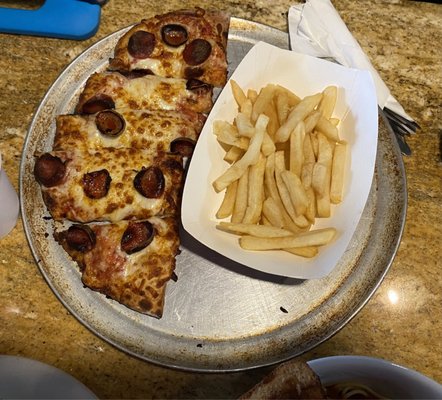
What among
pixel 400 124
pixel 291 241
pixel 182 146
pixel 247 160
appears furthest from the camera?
pixel 400 124

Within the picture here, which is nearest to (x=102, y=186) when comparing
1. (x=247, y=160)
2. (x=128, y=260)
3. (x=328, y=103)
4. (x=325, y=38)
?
(x=128, y=260)

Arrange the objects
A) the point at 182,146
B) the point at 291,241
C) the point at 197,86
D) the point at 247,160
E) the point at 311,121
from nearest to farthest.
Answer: the point at 291,241 → the point at 247,160 → the point at 311,121 → the point at 182,146 → the point at 197,86

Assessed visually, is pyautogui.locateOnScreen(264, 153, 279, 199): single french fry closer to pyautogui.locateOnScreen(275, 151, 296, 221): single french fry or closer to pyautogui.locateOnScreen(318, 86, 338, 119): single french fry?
pyautogui.locateOnScreen(275, 151, 296, 221): single french fry

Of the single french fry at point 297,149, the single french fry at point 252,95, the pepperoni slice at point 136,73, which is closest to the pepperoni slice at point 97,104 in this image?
the pepperoni slice at point 136,73

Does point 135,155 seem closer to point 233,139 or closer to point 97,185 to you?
point 97,185

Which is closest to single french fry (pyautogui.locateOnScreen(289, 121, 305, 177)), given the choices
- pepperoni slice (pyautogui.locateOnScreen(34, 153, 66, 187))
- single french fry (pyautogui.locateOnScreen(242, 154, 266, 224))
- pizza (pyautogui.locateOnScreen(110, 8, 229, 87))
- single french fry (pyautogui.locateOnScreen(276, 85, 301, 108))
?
single french fry (pyautogui.locateOnScreen(242, 154, 266, 224))

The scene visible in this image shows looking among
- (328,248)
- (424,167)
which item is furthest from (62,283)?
(424,167)

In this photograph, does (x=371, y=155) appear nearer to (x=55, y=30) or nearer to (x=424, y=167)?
(x=424, y=167)
